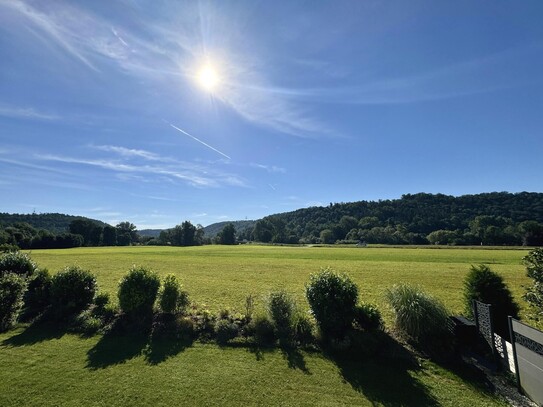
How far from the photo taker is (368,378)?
8.73 m

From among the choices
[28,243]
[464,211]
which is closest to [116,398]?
[28,243]

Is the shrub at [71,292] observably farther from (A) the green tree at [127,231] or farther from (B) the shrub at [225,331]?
(A) the green tree at [127,231]

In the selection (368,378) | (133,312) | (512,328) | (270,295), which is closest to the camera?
(512,328)

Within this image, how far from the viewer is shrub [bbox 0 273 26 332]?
519 inches

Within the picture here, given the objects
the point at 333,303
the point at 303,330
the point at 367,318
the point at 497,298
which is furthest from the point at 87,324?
the point at 497,298

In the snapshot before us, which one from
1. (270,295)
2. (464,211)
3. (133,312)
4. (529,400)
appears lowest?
(529,400)

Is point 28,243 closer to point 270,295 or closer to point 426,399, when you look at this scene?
point 270,295

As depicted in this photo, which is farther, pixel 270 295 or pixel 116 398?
pixel 270 295

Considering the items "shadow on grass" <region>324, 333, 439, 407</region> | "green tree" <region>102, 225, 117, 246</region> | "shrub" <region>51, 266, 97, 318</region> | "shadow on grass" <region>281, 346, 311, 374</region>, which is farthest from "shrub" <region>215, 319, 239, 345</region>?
"green tree" <region>102, 225, 117, 246</region>

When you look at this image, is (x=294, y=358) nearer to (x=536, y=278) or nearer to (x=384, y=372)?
(x=384, y=372)

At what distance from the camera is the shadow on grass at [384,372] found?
7.75 meters

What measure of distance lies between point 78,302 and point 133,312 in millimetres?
4015

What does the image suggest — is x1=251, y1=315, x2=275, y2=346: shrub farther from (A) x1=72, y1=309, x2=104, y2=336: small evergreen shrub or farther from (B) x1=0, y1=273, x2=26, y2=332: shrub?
(B) x1=0, y1=273, x2=26, y2=332: shrub

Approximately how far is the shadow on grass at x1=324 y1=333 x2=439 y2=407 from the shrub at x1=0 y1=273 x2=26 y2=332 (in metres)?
14.7
